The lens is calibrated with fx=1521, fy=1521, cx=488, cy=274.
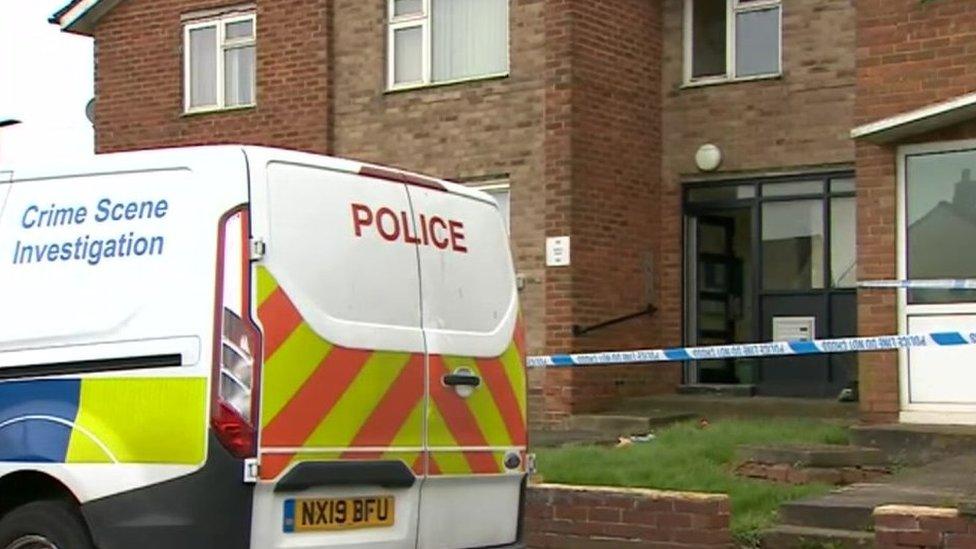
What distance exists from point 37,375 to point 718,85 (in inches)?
410

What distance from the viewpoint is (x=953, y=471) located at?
9.84 m

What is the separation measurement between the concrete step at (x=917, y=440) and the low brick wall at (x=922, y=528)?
3.14m

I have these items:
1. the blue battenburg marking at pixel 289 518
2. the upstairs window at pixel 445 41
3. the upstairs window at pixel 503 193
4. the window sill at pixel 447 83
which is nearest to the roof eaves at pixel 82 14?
the upstairs window at pixel 445 41

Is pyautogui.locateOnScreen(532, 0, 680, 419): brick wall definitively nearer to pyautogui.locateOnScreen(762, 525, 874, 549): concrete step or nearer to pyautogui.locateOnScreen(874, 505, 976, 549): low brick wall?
pyautogui.locateOnScreen(762, 525, 874, 549): concrete step

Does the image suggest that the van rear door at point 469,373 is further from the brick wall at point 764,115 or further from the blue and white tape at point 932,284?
the brick wall at point 764,115

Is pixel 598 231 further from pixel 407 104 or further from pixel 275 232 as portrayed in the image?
pixel 275 232

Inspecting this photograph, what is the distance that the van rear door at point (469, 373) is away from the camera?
21.6ft

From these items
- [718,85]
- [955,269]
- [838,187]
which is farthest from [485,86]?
[955,269]

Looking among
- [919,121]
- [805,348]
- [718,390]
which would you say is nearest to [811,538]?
[805,348]

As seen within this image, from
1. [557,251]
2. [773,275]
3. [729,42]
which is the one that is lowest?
[773,275]

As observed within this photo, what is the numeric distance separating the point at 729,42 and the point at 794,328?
9.81ft

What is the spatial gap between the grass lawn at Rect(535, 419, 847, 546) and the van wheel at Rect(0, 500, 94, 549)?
12.9 feet

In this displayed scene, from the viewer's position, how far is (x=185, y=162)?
6.11 m

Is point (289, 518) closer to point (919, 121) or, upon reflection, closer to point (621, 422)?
point (919, 121)
